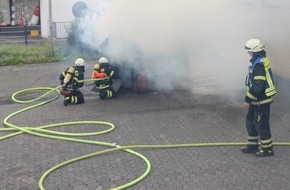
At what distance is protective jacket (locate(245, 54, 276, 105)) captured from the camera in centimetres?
594

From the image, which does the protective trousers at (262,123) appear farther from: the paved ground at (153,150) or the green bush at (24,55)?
the green bush at (24,55)

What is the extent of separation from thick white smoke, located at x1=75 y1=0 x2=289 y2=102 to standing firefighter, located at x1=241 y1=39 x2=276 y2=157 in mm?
3363

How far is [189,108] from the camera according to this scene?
8.58 m

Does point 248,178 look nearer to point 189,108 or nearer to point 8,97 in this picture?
point 189,108

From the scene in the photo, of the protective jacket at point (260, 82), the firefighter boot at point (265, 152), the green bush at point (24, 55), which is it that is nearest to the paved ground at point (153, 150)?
the firefighter boot at point (265, 152)

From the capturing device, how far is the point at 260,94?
6004 millimetres

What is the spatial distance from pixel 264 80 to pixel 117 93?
4.40m

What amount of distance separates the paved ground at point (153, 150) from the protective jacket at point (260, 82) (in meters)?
0.85

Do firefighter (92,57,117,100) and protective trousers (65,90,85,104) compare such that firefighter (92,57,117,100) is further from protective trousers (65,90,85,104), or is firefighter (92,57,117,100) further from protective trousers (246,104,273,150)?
protective trousers (246,104,273,150)

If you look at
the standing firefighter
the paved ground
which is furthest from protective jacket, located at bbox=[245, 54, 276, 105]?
the paved ground

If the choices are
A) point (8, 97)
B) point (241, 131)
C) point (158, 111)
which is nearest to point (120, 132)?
point (158, 111)

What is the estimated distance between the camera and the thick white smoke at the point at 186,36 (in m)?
9.29

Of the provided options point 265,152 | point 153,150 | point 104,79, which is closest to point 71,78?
point 104,79

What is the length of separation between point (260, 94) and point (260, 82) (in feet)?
0.59
